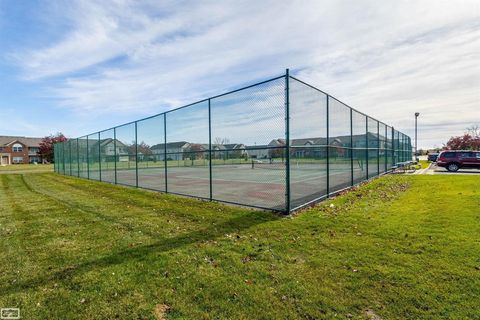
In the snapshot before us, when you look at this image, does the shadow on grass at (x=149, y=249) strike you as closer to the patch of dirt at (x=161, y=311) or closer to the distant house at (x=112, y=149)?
the patch of dirt at (x=161, y=311)

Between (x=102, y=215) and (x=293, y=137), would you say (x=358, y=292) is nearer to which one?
(x=293, y=137)

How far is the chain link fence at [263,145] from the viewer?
6.97 meters

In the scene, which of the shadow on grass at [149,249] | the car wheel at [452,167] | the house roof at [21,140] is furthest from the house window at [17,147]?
the car wheel at [452,167]

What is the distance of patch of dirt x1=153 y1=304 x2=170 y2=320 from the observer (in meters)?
2.64

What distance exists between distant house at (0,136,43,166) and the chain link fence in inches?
2932

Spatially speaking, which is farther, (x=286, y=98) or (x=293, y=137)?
(x=293, y=137)

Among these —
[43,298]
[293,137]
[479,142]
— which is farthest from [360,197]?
[479,142]

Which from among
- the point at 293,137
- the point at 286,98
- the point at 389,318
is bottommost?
the point at 389,318

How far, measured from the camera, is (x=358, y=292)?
298 cm

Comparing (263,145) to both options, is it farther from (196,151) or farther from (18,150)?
(18,150)

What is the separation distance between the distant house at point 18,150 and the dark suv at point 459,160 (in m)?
84.7

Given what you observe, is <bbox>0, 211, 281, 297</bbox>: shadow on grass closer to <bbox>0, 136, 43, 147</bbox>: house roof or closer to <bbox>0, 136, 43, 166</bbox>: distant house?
<bbox>0, 136, 43, 166</bbox>: distant house

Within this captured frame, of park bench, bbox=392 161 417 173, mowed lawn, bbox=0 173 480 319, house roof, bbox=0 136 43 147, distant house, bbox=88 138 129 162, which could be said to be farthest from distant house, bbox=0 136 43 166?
mowed lawn, bbox=0 173 480 319

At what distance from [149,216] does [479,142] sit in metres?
63.2
